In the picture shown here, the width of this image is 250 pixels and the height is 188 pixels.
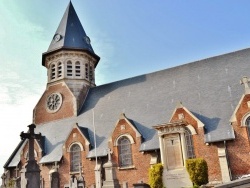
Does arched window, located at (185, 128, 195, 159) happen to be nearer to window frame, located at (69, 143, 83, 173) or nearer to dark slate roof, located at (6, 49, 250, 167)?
dark slate roof, located at (6, 49, 250, 167)

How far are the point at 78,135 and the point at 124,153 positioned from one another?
14.9ft

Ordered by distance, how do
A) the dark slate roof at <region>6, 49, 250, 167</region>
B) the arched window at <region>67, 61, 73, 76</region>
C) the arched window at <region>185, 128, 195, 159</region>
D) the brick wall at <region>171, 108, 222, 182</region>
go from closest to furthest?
the brick wall at <region>171, 108, 222, 182</region> < the arched window at <region>185, 128, 195, 159</region> < the dark slate roof at <region>6, 49, 250, 167</region> < the arched window at <region>67, 61, 73, 76</region>

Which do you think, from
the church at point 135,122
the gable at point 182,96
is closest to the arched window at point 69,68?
the church at point 135,122

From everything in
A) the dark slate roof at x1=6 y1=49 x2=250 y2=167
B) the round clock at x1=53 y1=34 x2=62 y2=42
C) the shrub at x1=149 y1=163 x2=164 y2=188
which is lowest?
the shrub at x1=149 y1=163 x2=164 y2=188

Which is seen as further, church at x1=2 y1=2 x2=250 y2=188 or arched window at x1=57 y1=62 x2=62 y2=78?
arched window at x1=57 y1=62 x2=62 y2=78

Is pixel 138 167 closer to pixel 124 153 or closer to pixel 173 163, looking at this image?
pixel 124 153

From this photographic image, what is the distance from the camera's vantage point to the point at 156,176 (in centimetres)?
1819

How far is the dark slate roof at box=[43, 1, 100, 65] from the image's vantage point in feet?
105

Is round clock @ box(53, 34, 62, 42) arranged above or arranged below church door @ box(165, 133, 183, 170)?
above

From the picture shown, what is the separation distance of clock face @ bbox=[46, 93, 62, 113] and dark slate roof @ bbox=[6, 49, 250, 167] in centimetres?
162

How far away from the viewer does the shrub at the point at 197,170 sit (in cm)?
1709

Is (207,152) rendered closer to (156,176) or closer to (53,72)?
(156,176)

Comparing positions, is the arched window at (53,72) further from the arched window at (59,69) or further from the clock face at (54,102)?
the clock face at (54,102)

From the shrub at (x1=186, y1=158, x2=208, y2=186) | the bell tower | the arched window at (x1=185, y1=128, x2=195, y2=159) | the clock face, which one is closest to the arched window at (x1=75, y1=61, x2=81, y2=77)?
the bell tower
